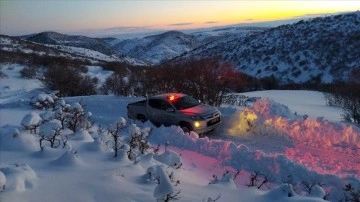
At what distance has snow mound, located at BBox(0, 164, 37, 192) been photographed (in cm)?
684

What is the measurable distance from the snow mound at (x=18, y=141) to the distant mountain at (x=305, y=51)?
2998 centimetres

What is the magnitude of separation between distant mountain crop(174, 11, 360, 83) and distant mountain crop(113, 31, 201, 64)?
297ft

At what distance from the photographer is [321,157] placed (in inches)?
460

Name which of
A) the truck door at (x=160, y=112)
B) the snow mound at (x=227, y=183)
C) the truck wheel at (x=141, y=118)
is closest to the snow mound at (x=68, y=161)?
the snow mound at (x=227, y=183)

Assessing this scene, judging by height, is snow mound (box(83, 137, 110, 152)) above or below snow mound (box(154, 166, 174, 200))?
below

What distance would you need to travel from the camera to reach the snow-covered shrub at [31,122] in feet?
33.3

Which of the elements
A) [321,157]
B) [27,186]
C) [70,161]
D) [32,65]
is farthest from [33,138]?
[32,65]

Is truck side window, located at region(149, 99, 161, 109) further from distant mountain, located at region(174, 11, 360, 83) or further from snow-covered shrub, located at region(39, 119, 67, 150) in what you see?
distant mountain, located at region(174, 11, 360, 83)

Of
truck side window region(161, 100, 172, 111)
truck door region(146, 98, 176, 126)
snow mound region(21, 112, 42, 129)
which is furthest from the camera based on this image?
truck side window region(161, 100, 172, 111)

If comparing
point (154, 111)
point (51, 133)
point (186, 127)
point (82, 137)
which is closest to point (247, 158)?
point (186, 127)

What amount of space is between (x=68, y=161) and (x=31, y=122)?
8.12 ft

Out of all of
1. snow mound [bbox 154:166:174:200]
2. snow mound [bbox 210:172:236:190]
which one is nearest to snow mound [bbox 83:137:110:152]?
snow mound [bbox 210:172:236:190]

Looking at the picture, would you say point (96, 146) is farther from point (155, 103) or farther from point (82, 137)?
point (155, 103)

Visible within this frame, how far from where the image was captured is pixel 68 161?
27.3 ft
